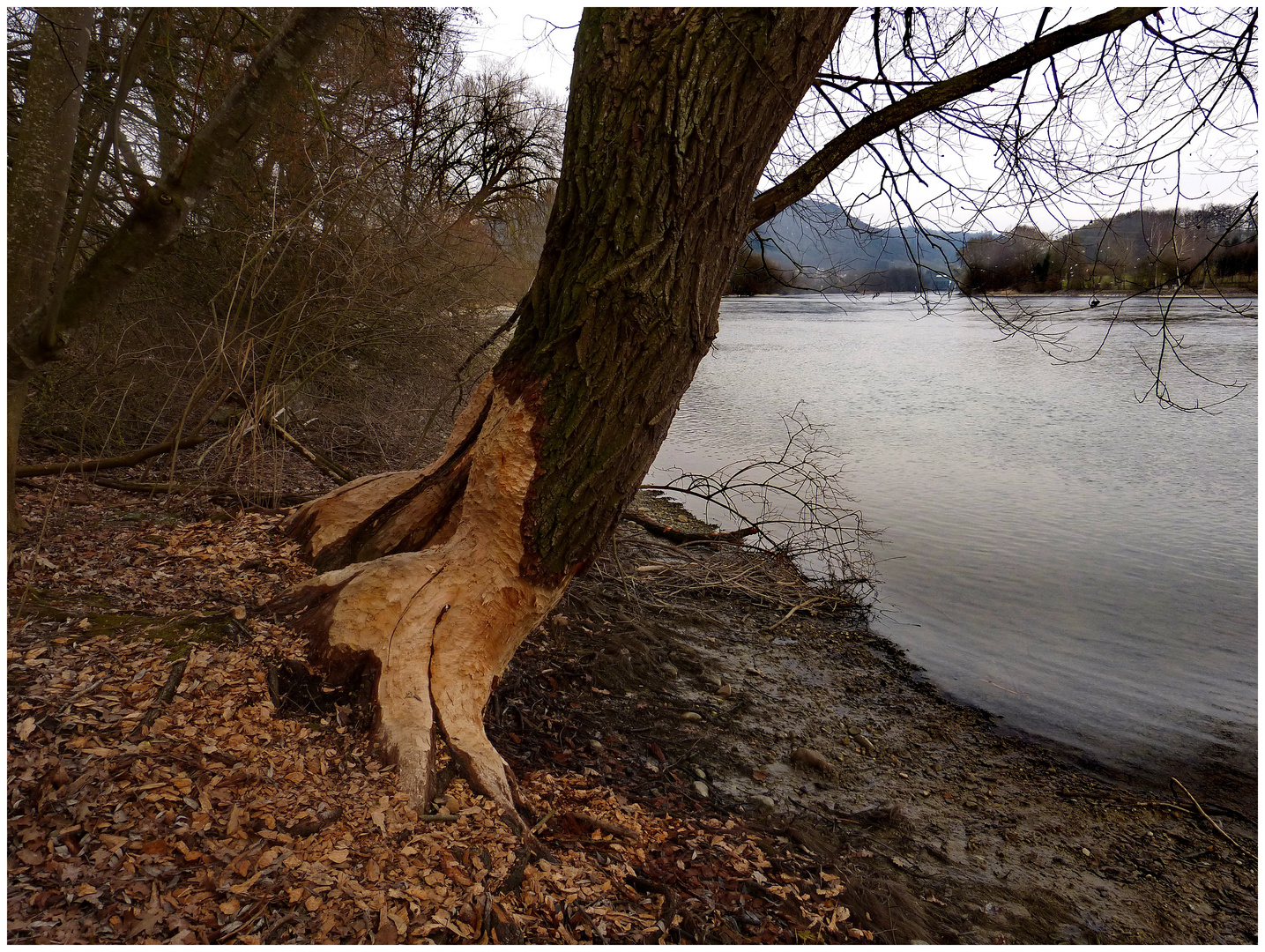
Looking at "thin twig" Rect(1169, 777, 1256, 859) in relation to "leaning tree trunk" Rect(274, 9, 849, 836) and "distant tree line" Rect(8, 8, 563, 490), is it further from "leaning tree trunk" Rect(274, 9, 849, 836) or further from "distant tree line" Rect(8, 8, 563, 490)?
"distant tree line" Rect(8, 8, 563, 490)

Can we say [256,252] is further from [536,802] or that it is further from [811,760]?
[811,760]

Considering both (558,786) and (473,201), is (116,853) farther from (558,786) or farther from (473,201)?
(473,201)

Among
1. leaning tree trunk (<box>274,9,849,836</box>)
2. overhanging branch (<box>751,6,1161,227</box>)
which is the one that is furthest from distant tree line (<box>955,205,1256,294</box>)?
leaning tree trunk (<box>274,9,849,836</box>)

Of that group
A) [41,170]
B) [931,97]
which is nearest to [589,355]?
[931,97]

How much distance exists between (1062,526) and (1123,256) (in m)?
5.88

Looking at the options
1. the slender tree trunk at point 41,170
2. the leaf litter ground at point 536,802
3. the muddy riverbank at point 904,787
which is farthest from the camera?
the muddy riverbank at point 904,787

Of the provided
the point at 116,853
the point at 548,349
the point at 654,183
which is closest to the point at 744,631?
the point at 548,349

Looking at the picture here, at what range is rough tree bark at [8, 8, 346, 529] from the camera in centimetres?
255

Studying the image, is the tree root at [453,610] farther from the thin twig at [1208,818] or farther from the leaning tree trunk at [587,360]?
the thin twig at [1208,818]

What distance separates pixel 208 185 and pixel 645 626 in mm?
3622

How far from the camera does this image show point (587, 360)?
106 inches

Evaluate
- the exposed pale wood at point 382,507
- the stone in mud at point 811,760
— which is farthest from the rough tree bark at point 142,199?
the stone in mud at point 811,760

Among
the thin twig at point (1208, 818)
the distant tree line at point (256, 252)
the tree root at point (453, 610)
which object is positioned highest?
the distant tree line at point (256, 252)

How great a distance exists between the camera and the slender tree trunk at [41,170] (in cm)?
254
